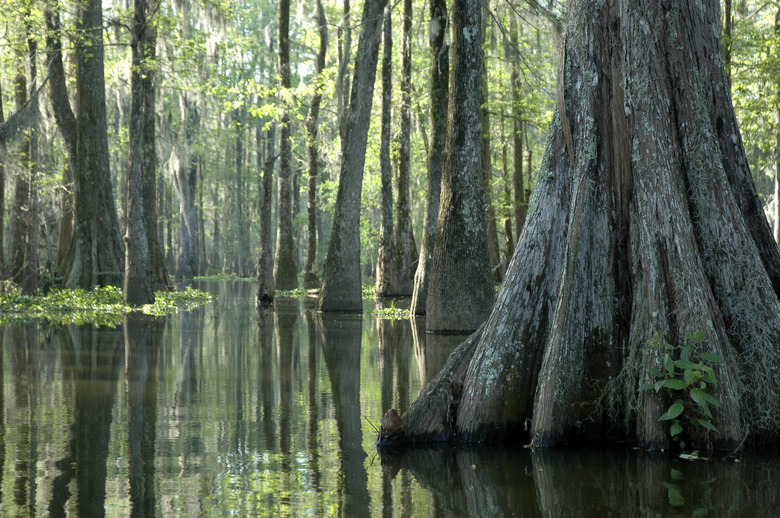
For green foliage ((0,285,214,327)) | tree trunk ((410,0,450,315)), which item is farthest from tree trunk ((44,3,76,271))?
tree trunk ((410,0,450,315))

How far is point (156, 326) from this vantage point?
13.9 meters

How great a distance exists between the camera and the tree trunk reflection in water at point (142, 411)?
13.7ft

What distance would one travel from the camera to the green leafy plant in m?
4.84

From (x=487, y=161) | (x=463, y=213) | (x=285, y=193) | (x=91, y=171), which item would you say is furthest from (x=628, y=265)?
(x=285, y=193)

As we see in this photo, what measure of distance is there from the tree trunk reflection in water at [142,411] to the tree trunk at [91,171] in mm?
6475

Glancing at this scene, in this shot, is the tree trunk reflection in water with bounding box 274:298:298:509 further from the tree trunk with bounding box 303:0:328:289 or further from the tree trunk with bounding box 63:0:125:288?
the tree trunk with bounding box 303:0:328:289

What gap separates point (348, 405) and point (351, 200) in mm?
11294

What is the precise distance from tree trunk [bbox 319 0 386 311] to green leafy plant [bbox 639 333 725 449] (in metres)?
13.0

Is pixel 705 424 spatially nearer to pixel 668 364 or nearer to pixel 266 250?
pixel 668 364

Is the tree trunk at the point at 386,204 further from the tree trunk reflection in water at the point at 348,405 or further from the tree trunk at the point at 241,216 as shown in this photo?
the tree trunk at the point at 241,216

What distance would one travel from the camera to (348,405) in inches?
273

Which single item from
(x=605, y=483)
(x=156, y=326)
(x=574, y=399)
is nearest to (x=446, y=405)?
(x=574, y=399)

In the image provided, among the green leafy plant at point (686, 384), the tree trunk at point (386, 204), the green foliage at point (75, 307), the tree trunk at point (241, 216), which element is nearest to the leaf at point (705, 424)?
the green leafy plant at point (686, 384)

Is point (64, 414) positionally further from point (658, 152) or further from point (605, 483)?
point (658, 152)
